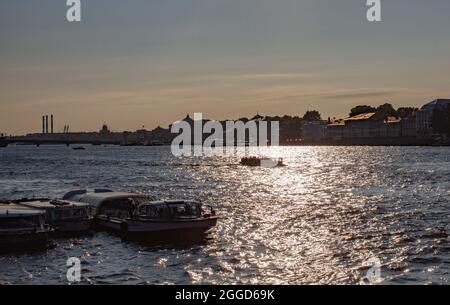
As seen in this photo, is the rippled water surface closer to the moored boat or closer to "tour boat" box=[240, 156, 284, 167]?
the moored boat

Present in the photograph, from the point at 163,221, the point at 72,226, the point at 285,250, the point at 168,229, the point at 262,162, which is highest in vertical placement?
the point at 163,221

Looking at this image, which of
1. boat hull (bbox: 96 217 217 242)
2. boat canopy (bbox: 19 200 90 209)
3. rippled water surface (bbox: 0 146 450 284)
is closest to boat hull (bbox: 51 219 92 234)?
rippled water surface (bbox: 0 146 450 284)

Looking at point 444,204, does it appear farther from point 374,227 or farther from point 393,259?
point 393,259

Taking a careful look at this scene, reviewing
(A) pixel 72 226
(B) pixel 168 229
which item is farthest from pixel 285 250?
(A) pixel 72 226

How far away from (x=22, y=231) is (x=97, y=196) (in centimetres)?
1162

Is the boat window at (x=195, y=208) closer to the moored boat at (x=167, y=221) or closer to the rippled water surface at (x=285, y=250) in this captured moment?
the moored boat at (x=167, y=221)

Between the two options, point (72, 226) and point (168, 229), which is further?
Result: point (72, 226)

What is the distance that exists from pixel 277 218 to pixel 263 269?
1943cm

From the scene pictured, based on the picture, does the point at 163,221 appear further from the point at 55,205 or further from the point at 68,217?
the point at 55,205

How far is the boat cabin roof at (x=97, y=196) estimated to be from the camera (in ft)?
144

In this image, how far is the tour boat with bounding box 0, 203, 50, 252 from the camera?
33.5 m

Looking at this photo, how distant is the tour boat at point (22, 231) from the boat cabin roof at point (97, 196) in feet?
28.9

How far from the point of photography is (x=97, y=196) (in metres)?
45.3
